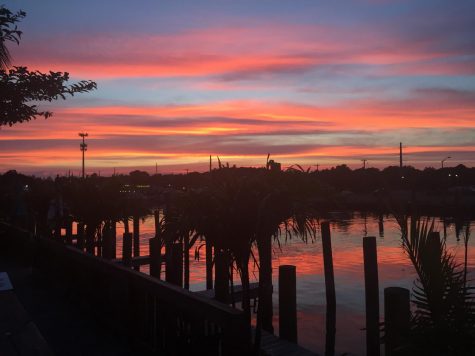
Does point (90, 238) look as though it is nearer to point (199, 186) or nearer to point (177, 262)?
point (177, 262)

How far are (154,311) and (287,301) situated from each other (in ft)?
10.8

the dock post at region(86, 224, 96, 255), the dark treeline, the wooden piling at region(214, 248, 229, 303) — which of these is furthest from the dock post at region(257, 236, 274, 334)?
the dock post at region(86, 224, 96, 255)

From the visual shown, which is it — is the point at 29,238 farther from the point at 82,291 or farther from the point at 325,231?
the point at 325,231

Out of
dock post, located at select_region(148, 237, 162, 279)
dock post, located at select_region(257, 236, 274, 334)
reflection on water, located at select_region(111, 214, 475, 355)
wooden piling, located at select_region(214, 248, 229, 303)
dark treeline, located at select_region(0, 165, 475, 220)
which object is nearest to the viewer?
dark treeline, located at select_region(0, 165, 475, 220)

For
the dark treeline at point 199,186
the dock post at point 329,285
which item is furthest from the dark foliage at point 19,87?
the dock post at point 329,285

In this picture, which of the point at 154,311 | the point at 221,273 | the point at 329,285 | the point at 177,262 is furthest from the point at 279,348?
the point at 329,285

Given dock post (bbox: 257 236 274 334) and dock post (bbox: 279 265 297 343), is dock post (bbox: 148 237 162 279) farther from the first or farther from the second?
dock post (bbox: 279 265 297 343)

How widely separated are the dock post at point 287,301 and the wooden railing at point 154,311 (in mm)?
2571

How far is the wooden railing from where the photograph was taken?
206 inches

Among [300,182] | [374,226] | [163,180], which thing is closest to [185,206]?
[300,182]

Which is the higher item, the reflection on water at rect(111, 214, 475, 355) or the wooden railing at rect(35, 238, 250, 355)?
the wooden railing at rect(35, 238, 250, 355)

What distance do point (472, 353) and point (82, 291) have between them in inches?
304

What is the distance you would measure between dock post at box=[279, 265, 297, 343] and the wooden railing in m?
2.57

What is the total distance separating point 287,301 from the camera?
9.48 metres
